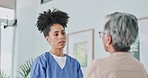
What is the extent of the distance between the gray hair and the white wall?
173 cm

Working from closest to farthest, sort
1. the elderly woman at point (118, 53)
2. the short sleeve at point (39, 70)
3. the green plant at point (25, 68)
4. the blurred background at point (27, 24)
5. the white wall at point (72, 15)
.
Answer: the elderly woman at point (118, 53)
the short sleeve at point (39, 70)
the white wall at point (72, 15)
the blurred background at point (27, 24)
the green plant at point (25, 68)

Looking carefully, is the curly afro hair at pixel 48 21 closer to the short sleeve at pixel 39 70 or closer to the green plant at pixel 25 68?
the short sleeve at pixel 39 70

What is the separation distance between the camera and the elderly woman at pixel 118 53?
1.32m

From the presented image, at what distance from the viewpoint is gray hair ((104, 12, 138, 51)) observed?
135cm

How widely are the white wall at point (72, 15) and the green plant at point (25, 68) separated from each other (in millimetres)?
145

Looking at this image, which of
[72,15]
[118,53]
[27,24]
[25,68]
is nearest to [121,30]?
[118,53]

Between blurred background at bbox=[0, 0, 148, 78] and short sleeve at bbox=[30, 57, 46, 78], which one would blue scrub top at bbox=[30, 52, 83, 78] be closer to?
short sleeve at bbox=[30, 57, 46, 78]

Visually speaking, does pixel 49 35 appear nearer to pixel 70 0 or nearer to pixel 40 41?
pixel 70 0

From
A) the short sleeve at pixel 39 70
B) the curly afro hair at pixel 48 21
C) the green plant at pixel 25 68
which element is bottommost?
the green plant at pixel 25 68

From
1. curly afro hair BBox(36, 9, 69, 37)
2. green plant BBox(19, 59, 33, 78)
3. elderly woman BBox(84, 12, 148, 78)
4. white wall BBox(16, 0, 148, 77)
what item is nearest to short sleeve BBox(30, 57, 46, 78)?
curly afro hair BBox(36, 9, 69, 37)

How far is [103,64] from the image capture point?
4.36 feet

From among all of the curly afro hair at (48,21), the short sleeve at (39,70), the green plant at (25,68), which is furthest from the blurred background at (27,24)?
the short sleeve at (39,70)

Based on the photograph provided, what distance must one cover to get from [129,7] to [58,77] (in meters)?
1.39

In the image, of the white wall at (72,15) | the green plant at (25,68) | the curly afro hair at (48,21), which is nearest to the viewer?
the curly afro hair at (48,21)
